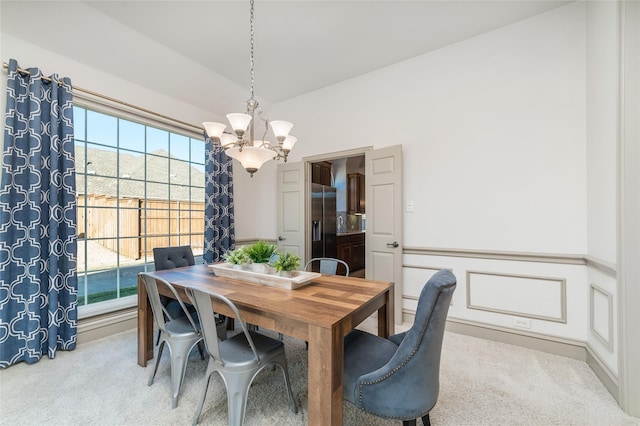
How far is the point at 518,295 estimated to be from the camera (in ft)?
8.39

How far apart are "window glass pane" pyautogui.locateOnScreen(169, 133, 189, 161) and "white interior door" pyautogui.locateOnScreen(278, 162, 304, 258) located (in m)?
1.34

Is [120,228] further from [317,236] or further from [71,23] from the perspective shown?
[317,236]

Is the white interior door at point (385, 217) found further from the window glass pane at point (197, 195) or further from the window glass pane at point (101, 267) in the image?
the window glass pane at point (101, 267)

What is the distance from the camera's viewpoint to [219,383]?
6.35 feet

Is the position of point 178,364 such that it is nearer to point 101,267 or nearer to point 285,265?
point 285,265

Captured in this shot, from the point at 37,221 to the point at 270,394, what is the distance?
2.41m

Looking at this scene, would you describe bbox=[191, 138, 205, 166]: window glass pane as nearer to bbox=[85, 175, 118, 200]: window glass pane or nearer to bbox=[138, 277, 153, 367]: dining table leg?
bbox=[85, 175, 118, 200]: window glass pane

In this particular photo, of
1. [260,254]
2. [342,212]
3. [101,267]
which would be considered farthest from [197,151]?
[342,212]

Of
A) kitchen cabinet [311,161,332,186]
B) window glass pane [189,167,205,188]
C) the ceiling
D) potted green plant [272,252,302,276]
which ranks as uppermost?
the ceiling

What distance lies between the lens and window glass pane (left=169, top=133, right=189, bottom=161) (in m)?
3.50

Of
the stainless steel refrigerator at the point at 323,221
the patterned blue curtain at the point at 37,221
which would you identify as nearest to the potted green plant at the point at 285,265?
the patterned blue curtain at the point at 37,221

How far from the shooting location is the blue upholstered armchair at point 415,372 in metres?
1.09

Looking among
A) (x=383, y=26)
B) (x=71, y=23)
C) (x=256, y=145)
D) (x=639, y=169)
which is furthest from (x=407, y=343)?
(x=71, y=23)

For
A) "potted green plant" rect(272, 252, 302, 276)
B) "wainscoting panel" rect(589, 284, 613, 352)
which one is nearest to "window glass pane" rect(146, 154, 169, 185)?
"potted green plant" rect(272, 252, 302, 276)
